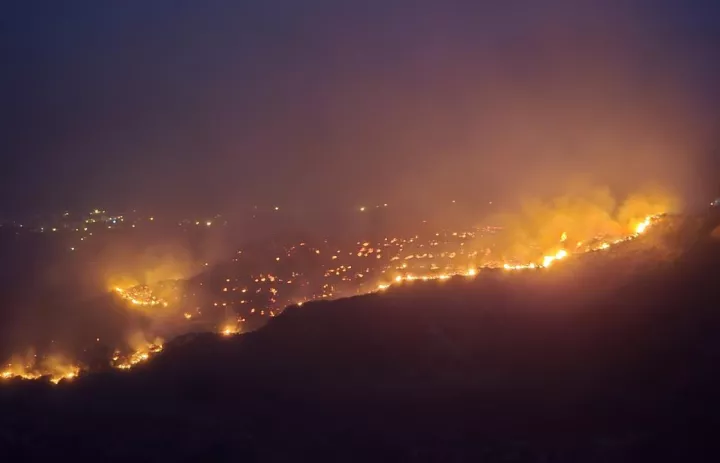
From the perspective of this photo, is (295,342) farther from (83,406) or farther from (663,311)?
(663,311)

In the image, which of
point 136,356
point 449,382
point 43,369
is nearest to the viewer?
point 449,382

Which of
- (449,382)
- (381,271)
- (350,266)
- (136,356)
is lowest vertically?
(449,382)

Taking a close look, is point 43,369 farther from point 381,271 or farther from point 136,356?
point 381,271

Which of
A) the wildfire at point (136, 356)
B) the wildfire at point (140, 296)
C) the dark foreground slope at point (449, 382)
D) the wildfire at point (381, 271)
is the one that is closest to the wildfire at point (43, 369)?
the wildfire at point (381, 271)

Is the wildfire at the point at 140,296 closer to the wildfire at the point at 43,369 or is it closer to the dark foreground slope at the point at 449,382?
the wildfire at the point at 43,369

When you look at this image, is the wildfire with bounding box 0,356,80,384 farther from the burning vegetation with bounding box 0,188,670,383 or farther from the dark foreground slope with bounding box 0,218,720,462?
the dark foreground slope with bounding box 0,218,720,462

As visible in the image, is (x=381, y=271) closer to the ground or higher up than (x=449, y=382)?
higher up

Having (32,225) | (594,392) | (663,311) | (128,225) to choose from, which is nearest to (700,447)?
(594,392)

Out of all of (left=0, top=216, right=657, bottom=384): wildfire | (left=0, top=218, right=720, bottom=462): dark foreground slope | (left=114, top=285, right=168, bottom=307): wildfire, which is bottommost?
(left=0, top=218, right=720, bottom=462): dark foreground slope

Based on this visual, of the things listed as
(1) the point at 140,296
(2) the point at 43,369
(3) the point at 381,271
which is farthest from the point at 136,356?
(3) the point at 381,271

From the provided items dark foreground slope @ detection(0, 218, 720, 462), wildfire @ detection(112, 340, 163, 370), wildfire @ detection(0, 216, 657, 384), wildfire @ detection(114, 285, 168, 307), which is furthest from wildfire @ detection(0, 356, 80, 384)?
wildfire @ detection(114, 285, 168, 307)
